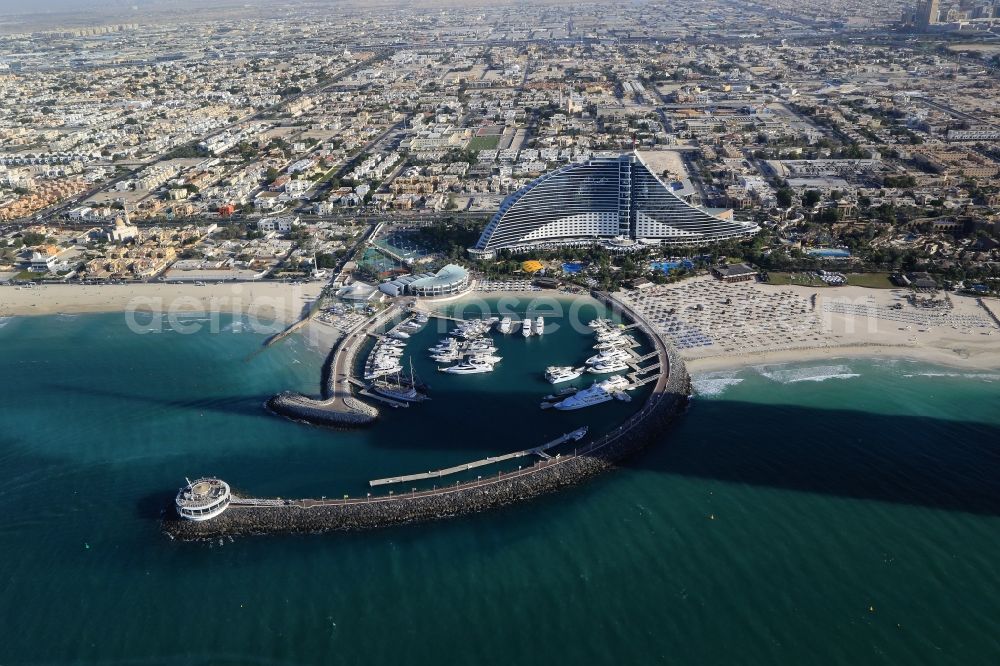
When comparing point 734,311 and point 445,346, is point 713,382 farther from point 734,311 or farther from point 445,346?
point 445,346

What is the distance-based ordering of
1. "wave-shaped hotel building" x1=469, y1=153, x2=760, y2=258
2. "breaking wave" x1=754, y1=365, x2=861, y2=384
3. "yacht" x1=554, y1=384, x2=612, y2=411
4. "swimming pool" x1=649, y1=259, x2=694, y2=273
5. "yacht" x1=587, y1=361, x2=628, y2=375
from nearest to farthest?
"yacht" x1=554, y1=384, x2=612, y2=411 → "breaking wave" x1=754, y1=365, x2=861, y2=384 → "yacht" x1=587, y1=361, x2=628, y2=375 → "swimming pool" x1=649, y1=259, x2=694, y2=273 → "wave-shaped hotel building" x1=469, y1=153, x2=760, y2=258

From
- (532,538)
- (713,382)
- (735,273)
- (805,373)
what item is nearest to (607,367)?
(713,382)

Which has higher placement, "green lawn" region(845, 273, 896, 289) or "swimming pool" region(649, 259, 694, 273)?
"swimming pool" region(649, 259, 694, 273)

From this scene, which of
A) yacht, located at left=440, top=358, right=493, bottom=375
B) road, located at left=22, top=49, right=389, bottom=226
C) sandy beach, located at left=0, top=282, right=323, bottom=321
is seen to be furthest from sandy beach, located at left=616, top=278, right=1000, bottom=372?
road, located at left=22, top=49, right=389, bottom=226

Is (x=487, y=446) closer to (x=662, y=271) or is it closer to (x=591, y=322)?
(x=591, y=322)

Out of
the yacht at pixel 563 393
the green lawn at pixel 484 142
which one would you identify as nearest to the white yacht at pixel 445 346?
the yacht at pixel 563 393

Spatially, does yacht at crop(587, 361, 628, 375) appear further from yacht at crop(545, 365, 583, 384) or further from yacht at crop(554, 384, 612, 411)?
yacht at crop(554, 384, 612, 411)
